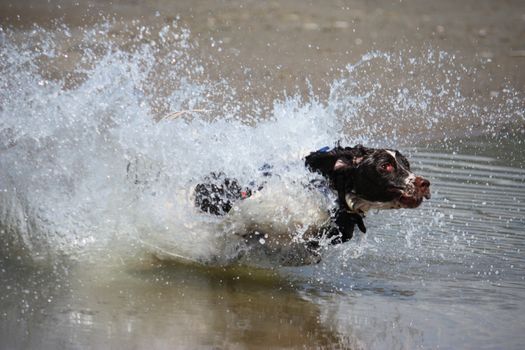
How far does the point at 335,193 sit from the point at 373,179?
1.14 feet

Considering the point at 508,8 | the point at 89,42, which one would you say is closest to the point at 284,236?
the point at 89,42

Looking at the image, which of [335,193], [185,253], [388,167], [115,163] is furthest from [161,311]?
[388,167]

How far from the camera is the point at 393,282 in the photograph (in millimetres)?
6535

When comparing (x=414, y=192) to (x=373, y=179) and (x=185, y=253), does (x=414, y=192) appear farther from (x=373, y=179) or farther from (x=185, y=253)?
(x=185, y=253)

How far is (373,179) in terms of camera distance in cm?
574

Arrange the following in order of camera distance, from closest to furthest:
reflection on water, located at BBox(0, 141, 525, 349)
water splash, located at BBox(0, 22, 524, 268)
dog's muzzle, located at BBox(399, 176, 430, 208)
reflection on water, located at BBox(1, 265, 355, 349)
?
reflection on water, located at BBox(1, 265, 355, 349) < reflection on water, located at BBox(0, 141, 525, 349) < dog's muzzle, located at BBox(399, 176, 430, 208) < water splash, located at BBox(0, 22, 524, 268)

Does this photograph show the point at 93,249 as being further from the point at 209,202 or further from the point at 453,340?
the point at 453,340

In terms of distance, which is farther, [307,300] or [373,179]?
[307,300]

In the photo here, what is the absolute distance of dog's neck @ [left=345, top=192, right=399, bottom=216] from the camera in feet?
19.1

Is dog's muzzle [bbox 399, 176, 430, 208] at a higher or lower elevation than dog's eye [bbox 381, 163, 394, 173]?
lower

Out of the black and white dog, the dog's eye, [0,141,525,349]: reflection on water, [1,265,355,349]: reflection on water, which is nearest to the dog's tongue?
the black and white dog

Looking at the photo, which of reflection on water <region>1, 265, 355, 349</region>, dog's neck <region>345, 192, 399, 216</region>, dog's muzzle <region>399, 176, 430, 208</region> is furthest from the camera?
dog's neck <region>345, 192, 399, 216</region>

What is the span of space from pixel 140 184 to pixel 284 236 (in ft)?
3.57

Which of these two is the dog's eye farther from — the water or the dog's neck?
the water
